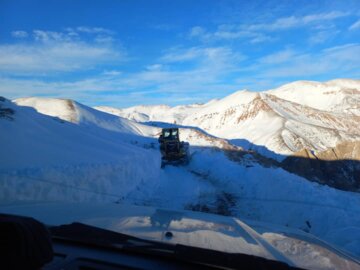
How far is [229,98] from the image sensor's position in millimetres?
96688

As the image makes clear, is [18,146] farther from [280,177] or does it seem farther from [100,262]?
[100,262]

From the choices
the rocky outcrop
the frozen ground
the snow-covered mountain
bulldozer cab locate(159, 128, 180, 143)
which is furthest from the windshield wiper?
the snow-covered mountain

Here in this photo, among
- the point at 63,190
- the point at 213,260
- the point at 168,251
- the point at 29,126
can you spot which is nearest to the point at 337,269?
the point at 213,260

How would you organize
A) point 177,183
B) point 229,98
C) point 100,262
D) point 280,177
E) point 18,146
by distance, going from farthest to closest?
1. point 229,98
2. point 177,183
3. point 280,177
4. point 18,146
5. point 100,262

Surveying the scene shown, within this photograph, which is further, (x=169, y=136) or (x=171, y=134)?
(x=171, y=134)

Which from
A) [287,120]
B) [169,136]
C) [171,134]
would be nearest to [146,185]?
[169,136]

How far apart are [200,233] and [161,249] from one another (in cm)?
91

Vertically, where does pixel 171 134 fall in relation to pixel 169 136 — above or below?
above

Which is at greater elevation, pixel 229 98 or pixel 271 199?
pixel 229 98

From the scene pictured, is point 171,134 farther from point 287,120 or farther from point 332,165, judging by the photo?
point 287,120

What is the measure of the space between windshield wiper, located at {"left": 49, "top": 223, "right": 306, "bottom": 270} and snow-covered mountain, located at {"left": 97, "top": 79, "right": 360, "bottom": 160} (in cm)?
4558

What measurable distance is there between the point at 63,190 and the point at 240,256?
35.4 ft

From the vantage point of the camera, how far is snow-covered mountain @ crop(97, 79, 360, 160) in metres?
55.6

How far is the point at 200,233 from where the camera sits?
352cm
